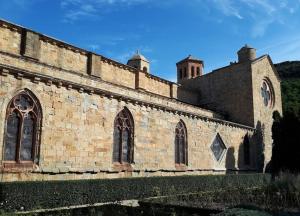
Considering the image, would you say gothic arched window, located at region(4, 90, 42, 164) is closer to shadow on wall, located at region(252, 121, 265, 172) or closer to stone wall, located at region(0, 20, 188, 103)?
stone wall, located at region(0, 20, 188, 103)

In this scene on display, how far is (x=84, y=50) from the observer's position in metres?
Result: 16.7

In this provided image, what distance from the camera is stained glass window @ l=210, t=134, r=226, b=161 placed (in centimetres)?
2036

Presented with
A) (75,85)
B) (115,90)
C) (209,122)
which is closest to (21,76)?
(75,85)

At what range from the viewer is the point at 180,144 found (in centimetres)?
1777

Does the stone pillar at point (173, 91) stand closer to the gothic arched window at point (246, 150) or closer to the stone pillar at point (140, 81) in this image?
the stone pillar at point (140, 81)

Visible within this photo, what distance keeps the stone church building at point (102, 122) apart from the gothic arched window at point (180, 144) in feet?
0.18

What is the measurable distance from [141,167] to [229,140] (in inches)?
353

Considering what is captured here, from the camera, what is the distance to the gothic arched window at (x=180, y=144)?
17.6 m

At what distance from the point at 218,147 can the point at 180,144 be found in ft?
13.6

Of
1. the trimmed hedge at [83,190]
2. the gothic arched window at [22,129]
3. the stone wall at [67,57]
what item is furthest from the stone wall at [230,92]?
the gothic arched window at [22,129]

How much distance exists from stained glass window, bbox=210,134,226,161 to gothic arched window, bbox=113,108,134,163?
7297 millimetres

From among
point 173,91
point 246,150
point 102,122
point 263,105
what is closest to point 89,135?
point 102,122

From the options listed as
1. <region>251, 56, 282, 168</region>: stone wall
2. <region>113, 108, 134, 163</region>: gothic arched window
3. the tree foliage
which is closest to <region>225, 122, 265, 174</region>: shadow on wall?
<region>251, 56, 282, 168</region>: stone wall

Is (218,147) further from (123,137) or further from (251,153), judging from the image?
(123,137)
